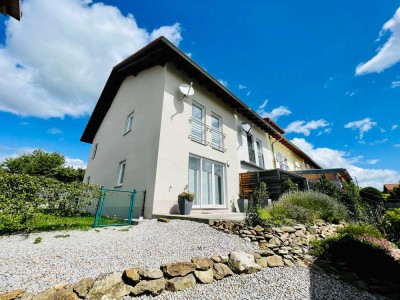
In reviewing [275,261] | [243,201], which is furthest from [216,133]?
[275,261]

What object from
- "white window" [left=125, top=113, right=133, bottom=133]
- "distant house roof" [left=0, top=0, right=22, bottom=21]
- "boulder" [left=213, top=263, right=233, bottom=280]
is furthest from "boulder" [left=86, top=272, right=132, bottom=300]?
"white window" [left=125, top=113, right=133, bottom=133]

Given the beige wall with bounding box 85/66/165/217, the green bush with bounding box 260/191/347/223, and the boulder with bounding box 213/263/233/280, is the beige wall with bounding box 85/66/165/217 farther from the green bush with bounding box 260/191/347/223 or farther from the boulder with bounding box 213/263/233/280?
the green bush with bounding box 260/191/347/223

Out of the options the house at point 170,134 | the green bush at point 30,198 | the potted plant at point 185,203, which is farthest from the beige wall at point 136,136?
the green bush at point 30,198

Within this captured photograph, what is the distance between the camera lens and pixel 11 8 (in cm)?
316

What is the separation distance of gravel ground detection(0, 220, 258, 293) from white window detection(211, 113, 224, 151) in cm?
556

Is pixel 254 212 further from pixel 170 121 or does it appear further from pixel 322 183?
pixel 322 183

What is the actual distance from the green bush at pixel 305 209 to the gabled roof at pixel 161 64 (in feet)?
22.4

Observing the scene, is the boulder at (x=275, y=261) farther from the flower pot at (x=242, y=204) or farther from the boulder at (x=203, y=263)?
the flower pot at (x=242, y=204)

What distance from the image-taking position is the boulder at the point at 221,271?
3000 mm

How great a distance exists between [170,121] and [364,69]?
33.3 feet

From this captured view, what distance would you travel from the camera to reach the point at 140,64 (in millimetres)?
10008

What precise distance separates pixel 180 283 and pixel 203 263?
55 centimetres

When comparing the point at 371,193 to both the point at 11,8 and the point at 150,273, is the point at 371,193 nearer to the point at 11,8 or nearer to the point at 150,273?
the point at 150,273

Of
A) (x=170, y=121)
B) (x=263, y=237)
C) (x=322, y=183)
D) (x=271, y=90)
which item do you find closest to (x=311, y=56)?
(x=271, y=90)
